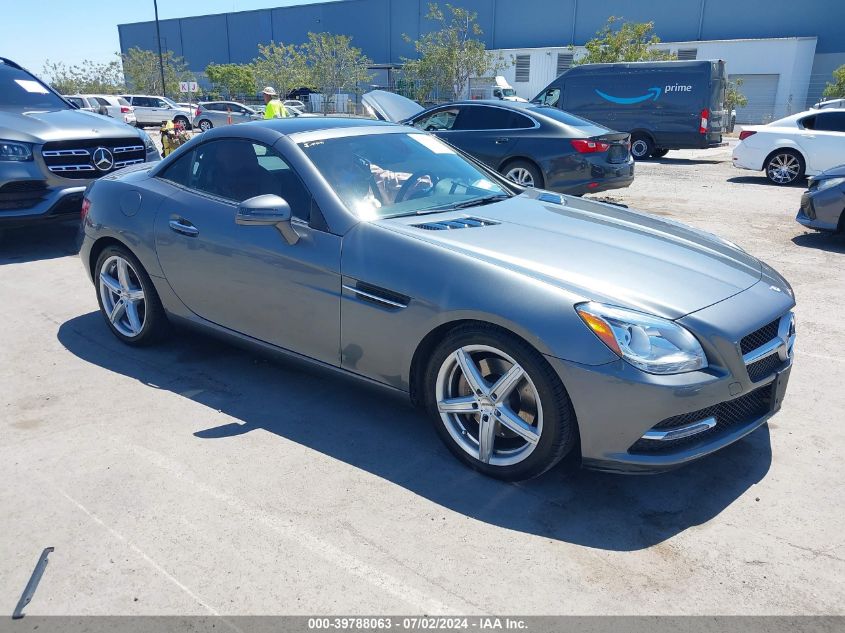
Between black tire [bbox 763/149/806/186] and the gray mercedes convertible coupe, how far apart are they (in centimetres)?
1075

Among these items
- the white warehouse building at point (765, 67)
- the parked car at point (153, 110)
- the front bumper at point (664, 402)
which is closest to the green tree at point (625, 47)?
the white warehouse building at point (765, 67)

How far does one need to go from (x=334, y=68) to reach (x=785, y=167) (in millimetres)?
37049

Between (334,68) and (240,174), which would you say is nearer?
(240,174)

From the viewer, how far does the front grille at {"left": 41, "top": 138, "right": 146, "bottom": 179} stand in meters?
7.41

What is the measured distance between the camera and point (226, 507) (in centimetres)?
305

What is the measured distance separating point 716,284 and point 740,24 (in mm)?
45134

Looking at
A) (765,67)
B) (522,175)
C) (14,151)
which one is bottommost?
(522,175)

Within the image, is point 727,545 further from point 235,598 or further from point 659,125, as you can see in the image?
point 659,125

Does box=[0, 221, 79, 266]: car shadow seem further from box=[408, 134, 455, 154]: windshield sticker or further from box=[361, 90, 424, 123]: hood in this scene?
box=[408, 134, 455, 154]: windshield sticker

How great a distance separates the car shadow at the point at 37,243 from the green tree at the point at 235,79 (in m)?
43.2

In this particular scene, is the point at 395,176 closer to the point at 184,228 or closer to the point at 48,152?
the point at 184,228

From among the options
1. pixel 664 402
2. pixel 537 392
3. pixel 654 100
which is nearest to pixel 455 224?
pixel 537 392

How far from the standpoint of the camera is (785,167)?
13.4 metres

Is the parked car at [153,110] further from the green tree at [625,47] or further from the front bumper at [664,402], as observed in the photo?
the front bumper at [664,402]
